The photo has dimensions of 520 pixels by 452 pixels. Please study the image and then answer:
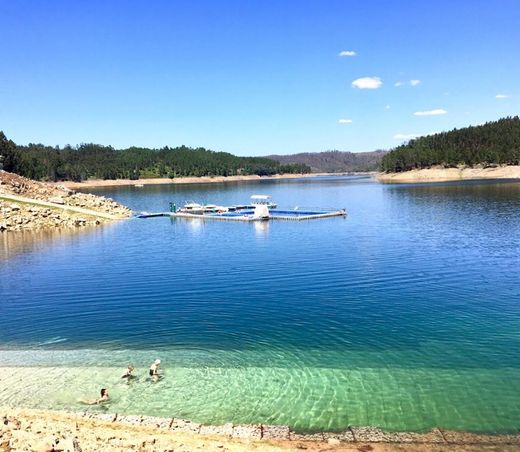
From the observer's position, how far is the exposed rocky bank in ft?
214

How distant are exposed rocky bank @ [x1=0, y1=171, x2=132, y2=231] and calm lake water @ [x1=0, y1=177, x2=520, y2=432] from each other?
861 inches

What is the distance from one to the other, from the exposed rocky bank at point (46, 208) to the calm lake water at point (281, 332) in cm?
2186

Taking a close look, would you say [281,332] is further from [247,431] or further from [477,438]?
[477,438]

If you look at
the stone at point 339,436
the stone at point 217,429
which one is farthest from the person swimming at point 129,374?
the stone at point 339,436

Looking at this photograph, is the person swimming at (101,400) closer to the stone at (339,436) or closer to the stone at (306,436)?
the stone at (306,436)

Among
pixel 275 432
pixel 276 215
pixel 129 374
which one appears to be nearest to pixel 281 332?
pixel 129 374

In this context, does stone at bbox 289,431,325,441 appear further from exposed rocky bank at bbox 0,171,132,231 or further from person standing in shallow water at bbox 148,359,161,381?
exposed rocky bank at bbox 0,171,132,231

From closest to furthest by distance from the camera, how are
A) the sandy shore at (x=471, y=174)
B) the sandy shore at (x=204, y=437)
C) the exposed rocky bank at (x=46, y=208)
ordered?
the sandy shore at (x=204, y=437)
the exposed rocky bank at (x=46, y=208)
the sandy shore at (x=471, y=174)

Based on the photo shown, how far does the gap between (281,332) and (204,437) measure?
366 inches

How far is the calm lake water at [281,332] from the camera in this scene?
49.6 ft

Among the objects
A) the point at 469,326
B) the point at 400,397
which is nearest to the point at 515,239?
the point at 469,326

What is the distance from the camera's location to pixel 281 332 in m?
21.8

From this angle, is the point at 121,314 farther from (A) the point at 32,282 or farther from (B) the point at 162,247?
(B) the point at 162,247

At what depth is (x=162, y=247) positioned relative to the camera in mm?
48406
